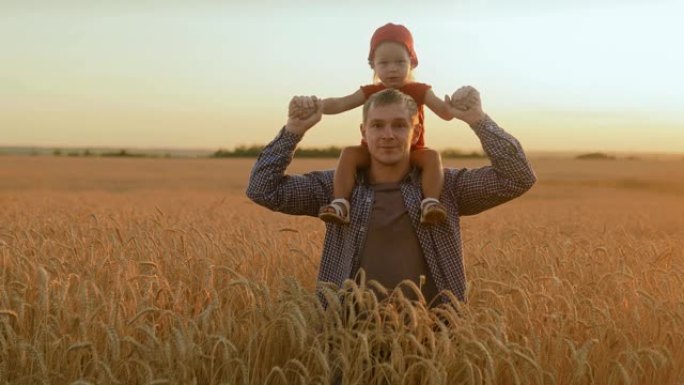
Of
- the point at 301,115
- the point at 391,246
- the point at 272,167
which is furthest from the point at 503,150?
the point at 272,167

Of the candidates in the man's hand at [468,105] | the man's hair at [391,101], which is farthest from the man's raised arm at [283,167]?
the man's hand at [468,105]

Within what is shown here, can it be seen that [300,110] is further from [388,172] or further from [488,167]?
[488,167]

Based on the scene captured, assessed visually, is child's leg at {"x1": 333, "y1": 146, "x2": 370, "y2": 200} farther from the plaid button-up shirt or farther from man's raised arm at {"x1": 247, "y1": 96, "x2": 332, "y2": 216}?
man's raised arm at {"x1": 247, "y1": 96, "x2": 332, "y2": 216}

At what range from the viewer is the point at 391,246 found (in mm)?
3492

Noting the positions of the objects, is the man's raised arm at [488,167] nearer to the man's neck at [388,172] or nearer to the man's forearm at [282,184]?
the man's neck at [388,172]

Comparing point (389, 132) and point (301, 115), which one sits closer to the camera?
point (389, 132)

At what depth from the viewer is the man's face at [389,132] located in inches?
134

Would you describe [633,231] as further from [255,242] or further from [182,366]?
[182,366]

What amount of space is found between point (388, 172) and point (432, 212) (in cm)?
29

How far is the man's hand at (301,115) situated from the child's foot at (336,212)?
340mm

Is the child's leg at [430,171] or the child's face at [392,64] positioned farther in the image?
the child's face at [392,64]

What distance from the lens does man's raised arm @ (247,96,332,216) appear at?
3.62 metres

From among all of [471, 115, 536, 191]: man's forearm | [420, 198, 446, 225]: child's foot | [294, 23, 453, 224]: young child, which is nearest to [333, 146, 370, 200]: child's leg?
[294, 23, 453, 224]: young child

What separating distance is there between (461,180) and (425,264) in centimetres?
39
